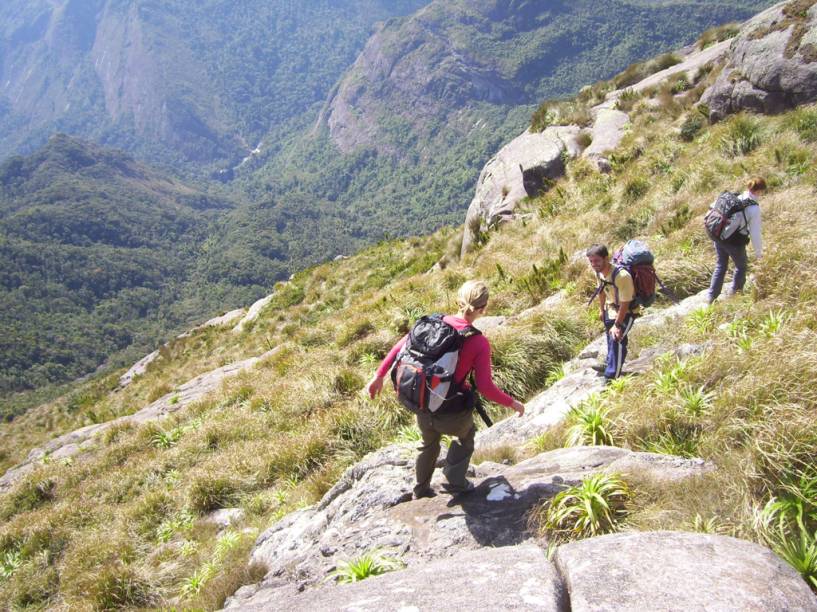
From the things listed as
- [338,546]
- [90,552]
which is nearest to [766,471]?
[338,546]

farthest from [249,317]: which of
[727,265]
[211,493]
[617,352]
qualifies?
[727,265]

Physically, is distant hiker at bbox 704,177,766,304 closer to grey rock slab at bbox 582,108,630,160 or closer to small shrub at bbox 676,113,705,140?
small shrub at bbox 676,113,705,140

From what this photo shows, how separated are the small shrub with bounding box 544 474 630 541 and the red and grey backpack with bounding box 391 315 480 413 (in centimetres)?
104

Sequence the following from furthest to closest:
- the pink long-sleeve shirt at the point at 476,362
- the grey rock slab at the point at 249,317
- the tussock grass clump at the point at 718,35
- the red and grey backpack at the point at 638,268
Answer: the grey rock slab at the point at 249,317 < the tussock grass clump at the point at 718,35 < the red and grey backpack at the point at 638,268 < the pink long-sleeve shirt at the point at 476,362

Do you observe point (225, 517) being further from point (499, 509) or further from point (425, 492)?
point (499, 509)

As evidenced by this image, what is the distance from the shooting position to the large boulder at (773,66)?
1192 cm

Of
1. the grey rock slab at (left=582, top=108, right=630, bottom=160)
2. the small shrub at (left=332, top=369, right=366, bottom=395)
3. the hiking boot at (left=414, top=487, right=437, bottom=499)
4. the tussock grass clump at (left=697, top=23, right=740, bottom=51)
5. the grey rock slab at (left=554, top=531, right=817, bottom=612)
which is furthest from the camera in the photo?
the tussock grass clump at (left=697, top=23, right=740, bottom=51)

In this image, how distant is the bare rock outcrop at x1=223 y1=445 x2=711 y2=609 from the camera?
3711 millimetres

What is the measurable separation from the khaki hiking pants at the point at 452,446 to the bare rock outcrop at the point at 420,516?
0.22 m

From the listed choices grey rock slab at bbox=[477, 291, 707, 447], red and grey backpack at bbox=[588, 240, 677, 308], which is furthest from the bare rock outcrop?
red and grey backpack at bbox=[588, 240, 677, 308]

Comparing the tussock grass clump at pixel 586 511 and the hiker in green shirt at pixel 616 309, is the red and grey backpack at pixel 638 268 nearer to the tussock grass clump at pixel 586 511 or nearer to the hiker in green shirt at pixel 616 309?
the hiker in green shirt at pixel 616 309

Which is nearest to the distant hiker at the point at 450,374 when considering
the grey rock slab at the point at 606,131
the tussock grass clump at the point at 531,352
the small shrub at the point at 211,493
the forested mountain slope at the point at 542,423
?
the forested mountain slope at the point at 542,423

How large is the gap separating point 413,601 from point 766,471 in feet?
8.02

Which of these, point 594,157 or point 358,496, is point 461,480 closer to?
point 358,496
